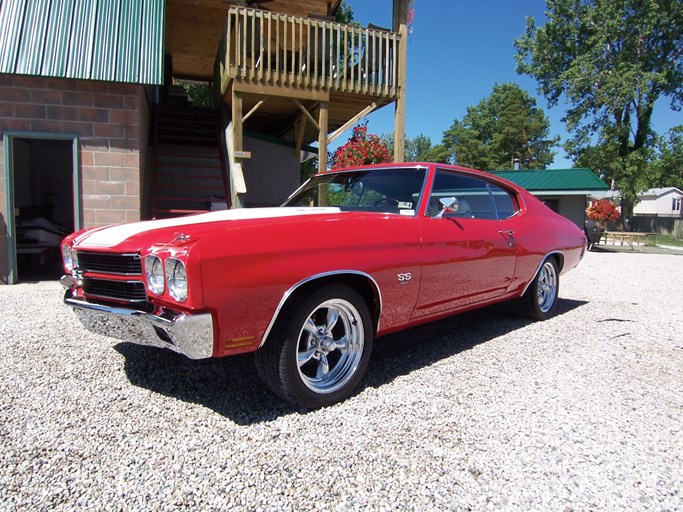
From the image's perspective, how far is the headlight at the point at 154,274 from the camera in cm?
235

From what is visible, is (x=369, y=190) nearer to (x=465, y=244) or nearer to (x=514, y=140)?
(x=465, y=244)

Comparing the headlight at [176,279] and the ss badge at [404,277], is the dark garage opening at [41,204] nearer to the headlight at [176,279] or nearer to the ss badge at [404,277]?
the headlight at [176,279]

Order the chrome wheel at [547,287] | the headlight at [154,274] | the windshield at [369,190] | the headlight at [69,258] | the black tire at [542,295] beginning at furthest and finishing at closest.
→ 1. the chrome wheel at [547,287]
2. the black tire at [542,295]
3. the windshield at [369,190]
4. the headlight at [69,258]
5. the headlight at [154,274]

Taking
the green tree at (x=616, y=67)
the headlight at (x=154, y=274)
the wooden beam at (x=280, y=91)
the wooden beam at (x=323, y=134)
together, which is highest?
the green tree at (x=616, y=67)

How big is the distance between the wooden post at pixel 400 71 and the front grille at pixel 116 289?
7086 millimetres

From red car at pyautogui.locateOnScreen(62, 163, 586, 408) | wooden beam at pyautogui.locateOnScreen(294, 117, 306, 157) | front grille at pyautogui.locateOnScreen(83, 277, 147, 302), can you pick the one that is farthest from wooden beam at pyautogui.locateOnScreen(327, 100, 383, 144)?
front grille at pyautogui.locateOnScreen(83, 277, 147, 302)

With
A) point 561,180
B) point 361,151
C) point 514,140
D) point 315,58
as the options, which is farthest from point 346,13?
point 514,140

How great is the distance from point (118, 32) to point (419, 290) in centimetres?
673

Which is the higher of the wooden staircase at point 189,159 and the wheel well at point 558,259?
the wooden staircase at point 189,159

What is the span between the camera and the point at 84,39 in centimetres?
697

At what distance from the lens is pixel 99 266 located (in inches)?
108

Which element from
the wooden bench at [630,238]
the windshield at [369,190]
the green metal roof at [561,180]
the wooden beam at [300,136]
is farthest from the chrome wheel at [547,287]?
the wooden bench at [630,238]

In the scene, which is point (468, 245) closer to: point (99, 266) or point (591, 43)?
point (99, 266)

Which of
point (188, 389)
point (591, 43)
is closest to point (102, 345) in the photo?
point (188, 389)
